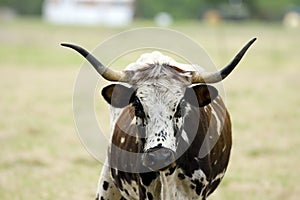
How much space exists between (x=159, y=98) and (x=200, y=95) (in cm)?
46

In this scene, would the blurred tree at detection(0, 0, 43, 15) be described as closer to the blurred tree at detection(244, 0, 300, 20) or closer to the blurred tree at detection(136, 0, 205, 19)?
the blurred tree at detection(136, 0, 205, 19)

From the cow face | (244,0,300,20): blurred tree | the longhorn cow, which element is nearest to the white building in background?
(244,0,300,20): blurred tree

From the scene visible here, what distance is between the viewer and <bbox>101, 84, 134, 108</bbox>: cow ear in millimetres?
5387

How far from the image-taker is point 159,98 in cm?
516

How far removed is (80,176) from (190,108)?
406 cm

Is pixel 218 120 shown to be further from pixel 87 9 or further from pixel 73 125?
pixel 87 9

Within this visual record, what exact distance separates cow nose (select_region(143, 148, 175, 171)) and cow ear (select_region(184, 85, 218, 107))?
0.55m

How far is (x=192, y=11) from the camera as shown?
2908 inches

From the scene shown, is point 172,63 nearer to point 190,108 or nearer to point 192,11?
point 190,108

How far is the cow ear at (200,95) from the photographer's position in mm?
5414

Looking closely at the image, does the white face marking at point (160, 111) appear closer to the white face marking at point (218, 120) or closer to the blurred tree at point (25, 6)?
the white face marking at point (218, 120)

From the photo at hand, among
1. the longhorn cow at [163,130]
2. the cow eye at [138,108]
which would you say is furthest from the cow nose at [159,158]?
the cow eye at [138,108]

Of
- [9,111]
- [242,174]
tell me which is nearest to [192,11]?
[9,111]

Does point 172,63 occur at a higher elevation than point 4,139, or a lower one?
higher
